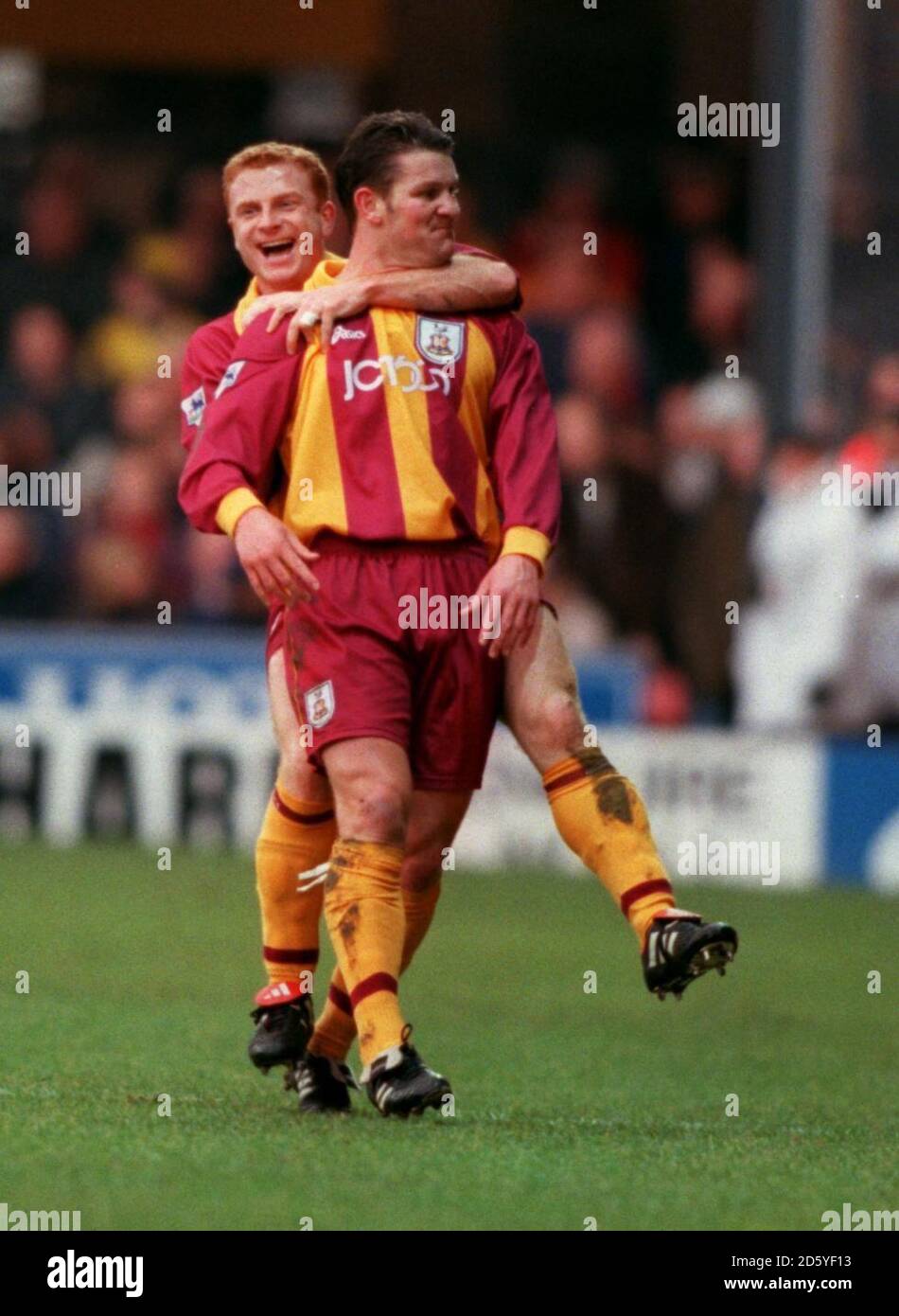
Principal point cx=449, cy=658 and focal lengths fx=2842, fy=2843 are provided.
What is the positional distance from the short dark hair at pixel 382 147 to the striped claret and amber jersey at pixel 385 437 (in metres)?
0.30

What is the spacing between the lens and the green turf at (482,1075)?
5227mm

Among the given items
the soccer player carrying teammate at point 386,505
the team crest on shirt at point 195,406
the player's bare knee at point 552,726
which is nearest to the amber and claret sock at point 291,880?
the soccer player carrying teammate at point 386,505

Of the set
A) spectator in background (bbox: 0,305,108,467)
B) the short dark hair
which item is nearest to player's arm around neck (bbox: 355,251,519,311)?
the short dark hair

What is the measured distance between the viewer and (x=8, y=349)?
17.3m

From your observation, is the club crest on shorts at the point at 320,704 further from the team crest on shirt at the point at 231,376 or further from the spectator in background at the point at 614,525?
the spectator in background at the point at 614,525

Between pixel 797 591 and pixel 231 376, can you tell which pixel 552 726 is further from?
pixel 797 591

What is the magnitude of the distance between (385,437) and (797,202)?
355 inches

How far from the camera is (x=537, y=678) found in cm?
623

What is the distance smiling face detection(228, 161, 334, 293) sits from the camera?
6.61 metres

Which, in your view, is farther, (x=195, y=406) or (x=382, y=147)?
(x=195, y=406)

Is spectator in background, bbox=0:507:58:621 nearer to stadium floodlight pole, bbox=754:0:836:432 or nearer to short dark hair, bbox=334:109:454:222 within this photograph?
stadium floodlight pole, bbox=754:0:836:432

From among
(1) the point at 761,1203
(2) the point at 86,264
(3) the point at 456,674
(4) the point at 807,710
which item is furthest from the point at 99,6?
(1) the point at 761,1203

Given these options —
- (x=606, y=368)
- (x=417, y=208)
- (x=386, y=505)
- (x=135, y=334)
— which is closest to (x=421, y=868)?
(x=386, y=505)

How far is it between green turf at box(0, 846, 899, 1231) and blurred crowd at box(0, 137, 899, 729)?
1.79 meters
